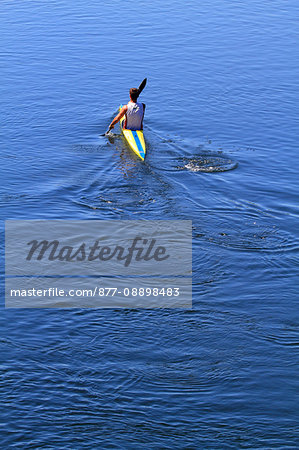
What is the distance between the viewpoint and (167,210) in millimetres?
12398

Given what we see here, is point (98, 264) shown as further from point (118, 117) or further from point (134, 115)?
point (118, 117)

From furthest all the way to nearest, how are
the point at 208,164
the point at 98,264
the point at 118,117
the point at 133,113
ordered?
the point at 118,117 < the point at 133,113 < the point at 208,164 < the point at 98,264

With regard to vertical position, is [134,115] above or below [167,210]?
above

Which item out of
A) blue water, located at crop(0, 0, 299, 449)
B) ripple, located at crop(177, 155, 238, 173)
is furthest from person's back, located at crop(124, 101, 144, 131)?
ripple, located at crop(177, 155, 238, 173)

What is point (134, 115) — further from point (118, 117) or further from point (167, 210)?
point (167, 210)

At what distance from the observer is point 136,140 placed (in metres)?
15.6

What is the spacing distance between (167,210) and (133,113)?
4.43 meters

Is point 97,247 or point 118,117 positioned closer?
point 97,247

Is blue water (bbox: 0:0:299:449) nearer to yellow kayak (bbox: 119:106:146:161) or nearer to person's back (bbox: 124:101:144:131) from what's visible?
yellow kayak (bbox: 119:106:146:161)

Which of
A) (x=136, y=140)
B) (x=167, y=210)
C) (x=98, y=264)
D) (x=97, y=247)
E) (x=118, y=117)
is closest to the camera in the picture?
(x=98, y=264)

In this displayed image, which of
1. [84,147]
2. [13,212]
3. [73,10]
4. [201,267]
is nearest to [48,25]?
[73,10]

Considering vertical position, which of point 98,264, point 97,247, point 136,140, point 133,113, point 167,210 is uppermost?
point 133,113

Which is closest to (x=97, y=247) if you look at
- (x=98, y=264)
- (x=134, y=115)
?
(x=98, y=264)

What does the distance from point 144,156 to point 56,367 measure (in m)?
7.78
